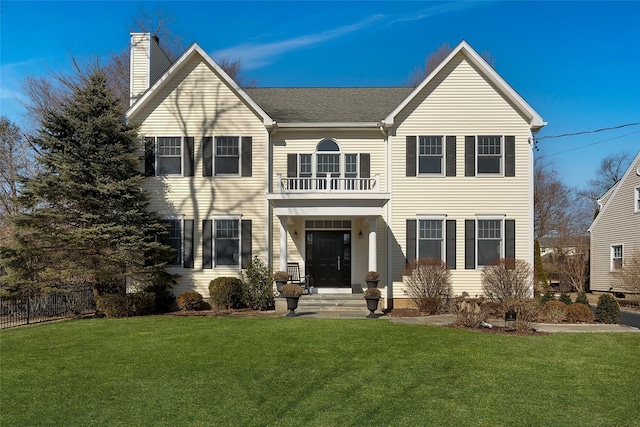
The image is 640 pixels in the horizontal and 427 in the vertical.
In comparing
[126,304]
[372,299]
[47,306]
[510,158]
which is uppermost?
[510,158]

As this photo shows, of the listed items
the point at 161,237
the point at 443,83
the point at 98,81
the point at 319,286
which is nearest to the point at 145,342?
the point at 161,237

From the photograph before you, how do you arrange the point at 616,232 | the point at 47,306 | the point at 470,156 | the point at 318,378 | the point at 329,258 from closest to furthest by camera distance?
the point at 318,378, the point at 47,306, the point at 470,156, the point at 329,258, the point at 616,232

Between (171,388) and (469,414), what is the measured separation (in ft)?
14.3

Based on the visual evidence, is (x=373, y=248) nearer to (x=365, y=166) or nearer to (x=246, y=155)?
(x=365, y=166)

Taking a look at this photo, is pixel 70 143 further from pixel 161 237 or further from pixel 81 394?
pixel 81 394

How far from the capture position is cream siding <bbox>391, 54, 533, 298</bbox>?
1733 centimetres

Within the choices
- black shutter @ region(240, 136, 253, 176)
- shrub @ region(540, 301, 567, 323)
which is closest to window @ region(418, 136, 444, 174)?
shrub @ region(540, 301, 567, 323)

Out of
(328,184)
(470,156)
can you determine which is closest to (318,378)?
(328,184)

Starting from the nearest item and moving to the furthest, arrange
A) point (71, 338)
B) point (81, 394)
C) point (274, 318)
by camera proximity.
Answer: point (81, 394), point (71, 338), point (274, 318)

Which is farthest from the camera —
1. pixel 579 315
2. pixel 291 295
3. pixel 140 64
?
pixel 140 64

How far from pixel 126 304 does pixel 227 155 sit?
6.05 m

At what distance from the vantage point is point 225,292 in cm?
1616

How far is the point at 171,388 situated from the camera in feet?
24.6

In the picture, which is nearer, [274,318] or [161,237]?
[274,318]
